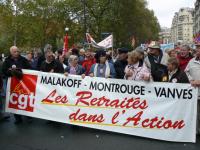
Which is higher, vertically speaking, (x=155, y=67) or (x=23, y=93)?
(x=155, y=67)

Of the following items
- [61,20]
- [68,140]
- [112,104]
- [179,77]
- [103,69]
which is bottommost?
[68,140]

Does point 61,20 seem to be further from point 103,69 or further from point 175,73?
point 175,73

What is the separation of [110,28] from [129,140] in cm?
4760

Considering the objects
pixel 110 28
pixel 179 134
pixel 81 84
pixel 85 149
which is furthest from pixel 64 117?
pixel 110 28

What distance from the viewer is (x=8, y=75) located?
900 centimetres

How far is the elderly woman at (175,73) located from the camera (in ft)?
25.0

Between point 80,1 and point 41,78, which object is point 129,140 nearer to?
point 41,78

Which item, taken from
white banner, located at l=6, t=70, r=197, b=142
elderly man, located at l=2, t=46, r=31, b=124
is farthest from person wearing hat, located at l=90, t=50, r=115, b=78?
elderly man, located at l=2, t=46, r=31, b=124

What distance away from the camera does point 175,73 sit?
25.5 ft

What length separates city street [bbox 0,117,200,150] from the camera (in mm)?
6996

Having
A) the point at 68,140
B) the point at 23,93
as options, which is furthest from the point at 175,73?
the point at 23,93

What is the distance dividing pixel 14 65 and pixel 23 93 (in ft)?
2.22

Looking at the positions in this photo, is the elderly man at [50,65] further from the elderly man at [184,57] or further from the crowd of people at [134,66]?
the elderly man at [184,57]

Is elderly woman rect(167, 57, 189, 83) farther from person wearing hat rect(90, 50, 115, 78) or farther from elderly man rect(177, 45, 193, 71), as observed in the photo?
elderly man rect(177, 45, 193, 71)
